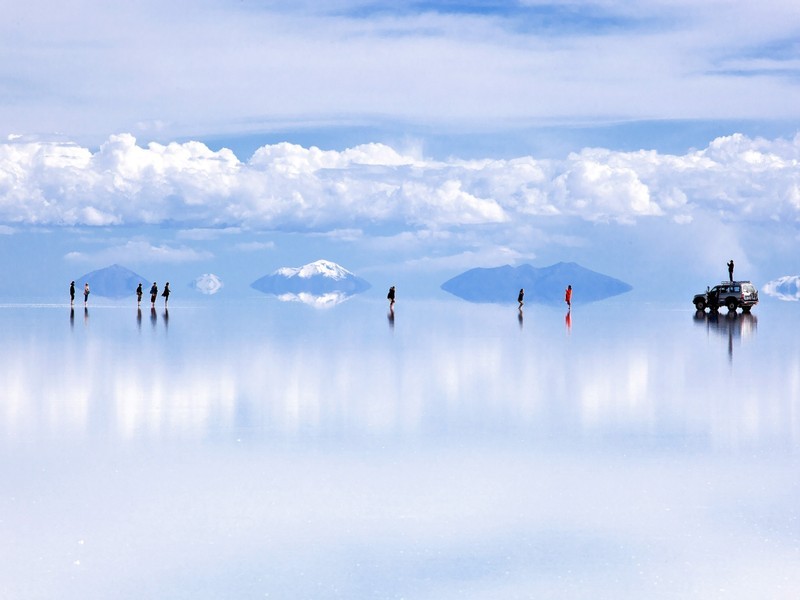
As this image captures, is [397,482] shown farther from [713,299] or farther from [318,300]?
[318,300]

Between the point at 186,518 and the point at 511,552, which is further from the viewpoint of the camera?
the point at 186,518

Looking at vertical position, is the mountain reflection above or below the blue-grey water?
below

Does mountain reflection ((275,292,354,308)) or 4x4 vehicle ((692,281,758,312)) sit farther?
mountain reflection ((275,292,354,308))

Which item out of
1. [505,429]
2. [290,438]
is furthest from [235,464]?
[505,429]

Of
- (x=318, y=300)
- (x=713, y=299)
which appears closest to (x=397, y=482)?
(x=713, y=299)

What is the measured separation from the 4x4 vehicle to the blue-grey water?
1905 inches

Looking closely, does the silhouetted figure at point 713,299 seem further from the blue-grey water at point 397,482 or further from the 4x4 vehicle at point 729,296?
the blue-grey water at point 397,482

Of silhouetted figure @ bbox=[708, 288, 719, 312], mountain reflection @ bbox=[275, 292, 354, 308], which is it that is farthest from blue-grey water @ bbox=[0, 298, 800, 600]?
mountain reflection @ bbox=[275, 292, 354, 308]

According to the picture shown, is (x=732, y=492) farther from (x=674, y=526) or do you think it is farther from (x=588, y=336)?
(x=588, y=336)

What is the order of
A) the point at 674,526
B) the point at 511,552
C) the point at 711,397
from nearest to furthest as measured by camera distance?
the point at 511,552, the point at 674,526, the point at 711,397

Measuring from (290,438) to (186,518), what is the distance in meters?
4.68

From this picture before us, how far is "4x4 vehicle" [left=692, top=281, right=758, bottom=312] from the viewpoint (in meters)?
72.3

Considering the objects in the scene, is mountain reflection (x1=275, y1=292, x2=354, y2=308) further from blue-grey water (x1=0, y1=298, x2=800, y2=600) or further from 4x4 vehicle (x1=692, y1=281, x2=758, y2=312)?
blue-grey water (x1=0, y1=298, x2=800, y2=600)

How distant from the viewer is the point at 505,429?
16.1 metres
